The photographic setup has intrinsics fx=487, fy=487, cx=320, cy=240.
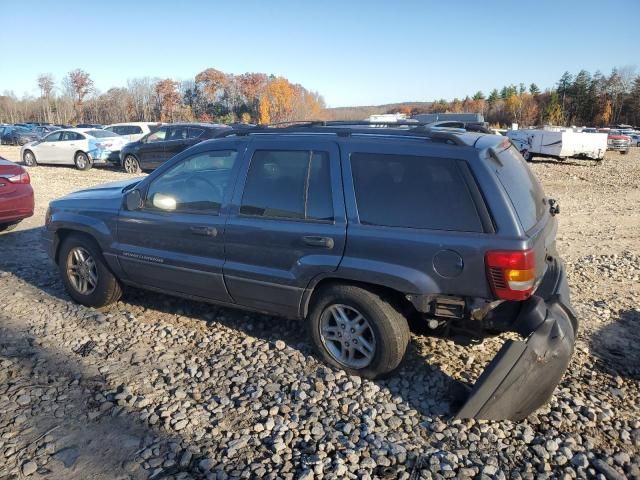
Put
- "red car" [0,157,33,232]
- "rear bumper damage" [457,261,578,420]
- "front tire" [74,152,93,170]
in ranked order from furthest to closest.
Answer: "front tire" [74,152,93,170] < "red car" [0,157,33,232] < "rear bumper damage" [457,261,578,420]

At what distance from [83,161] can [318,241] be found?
1642 cm

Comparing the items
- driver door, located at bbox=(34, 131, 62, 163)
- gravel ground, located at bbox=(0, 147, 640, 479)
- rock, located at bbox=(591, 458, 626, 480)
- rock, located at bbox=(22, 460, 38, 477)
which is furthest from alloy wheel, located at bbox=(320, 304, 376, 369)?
driver door, located at bbox=(34, 131, 62, 163)

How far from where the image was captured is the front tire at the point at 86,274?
189 inches

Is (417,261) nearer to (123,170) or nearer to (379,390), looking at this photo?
(379,390)

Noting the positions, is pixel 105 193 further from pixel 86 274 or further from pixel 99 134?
pixel 99 134

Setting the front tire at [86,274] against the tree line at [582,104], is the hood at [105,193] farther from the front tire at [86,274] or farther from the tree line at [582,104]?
the tree line at [582,104]

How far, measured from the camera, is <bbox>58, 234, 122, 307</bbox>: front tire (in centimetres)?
481

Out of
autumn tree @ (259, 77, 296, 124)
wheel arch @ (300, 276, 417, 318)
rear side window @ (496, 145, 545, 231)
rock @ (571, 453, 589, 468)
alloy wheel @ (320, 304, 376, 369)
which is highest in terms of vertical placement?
autumn tree @ (259, 77, 296, 124)

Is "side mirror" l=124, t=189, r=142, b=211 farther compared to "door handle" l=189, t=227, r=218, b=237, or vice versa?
"side mirror" l=124, t=189, r=142, b=211

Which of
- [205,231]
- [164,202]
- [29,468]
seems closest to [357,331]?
[205,231]

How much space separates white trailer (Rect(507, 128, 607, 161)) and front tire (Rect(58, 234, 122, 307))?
2095 cm

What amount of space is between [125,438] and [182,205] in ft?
6.55

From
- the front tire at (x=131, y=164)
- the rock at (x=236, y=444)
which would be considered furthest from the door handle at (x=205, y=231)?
the front tire at (x=131, y=164)

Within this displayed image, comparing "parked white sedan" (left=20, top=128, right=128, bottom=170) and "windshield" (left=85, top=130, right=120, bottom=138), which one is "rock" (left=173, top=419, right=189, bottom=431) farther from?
"windshield" (left=85, top=130, right=120, bottom=138)
